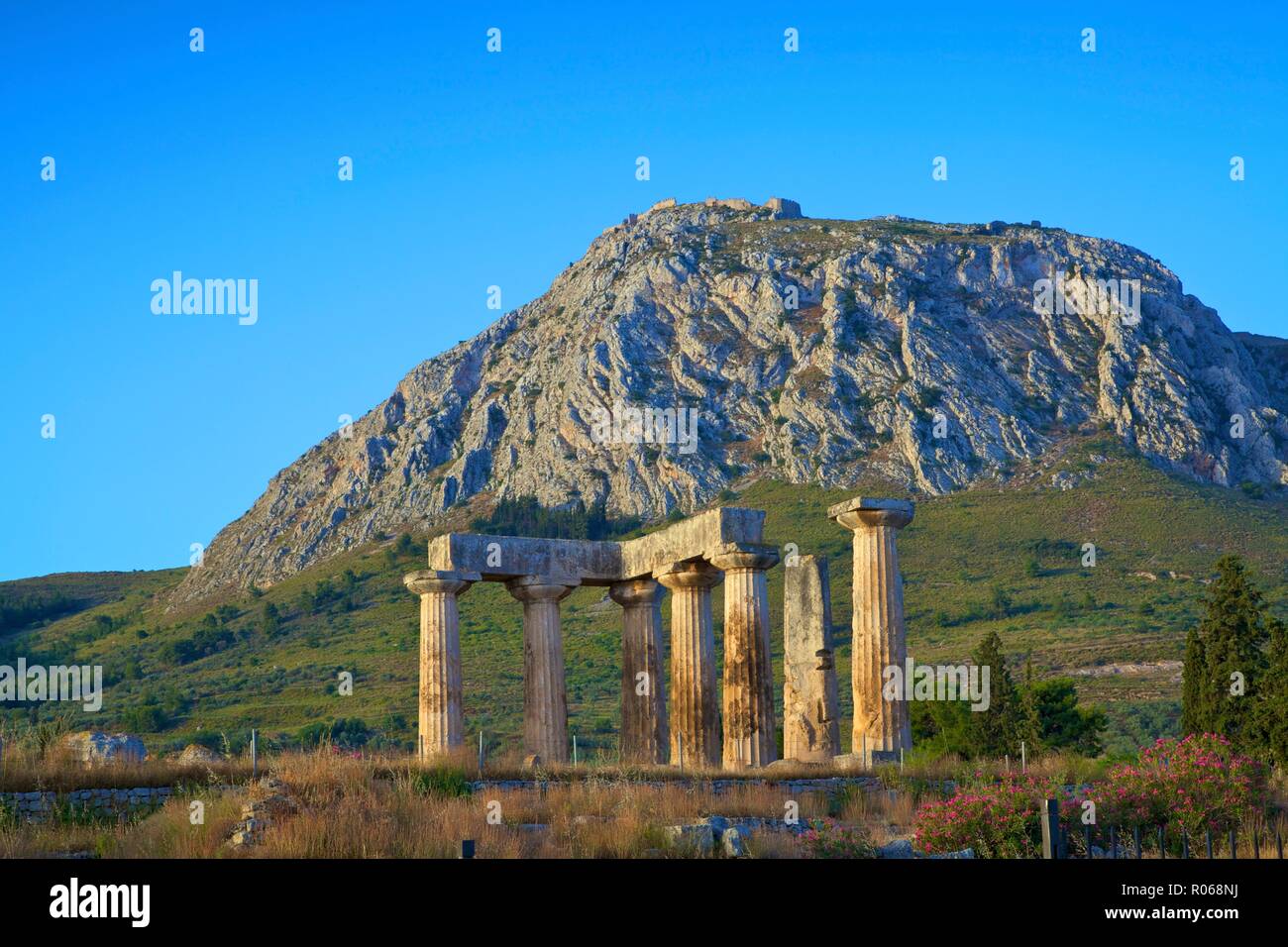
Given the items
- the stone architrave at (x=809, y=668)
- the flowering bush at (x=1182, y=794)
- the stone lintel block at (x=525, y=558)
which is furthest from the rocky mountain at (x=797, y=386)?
the flowering bush at (x=1182, y=794)

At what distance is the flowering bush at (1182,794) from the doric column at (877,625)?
6.52 metres

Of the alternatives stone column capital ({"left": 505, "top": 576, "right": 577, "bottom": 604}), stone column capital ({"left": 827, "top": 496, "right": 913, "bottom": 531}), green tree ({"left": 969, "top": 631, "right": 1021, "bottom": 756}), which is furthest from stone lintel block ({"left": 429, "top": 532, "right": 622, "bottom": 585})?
green tree ({"left": 969, "top": 631, "right": 1021, "bottom": 756})

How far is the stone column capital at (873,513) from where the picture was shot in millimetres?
25984

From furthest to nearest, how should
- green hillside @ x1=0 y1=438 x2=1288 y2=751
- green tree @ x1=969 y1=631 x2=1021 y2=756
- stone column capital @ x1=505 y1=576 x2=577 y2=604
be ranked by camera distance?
green hillside @ x1=0 y1=438 x2=1288 y2=751 → green tree @ x1=969 y1=631 x2=1021 y2=756 → stone column capital @ x1=505 y1=576 x2=577 y2=604

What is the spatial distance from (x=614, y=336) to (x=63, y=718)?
106532 millimetres

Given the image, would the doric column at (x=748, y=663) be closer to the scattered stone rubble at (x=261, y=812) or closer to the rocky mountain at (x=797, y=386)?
the scattered stone rubble at (x=261, y=812)

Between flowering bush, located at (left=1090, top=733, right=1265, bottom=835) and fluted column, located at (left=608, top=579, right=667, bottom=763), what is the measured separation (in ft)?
45.7

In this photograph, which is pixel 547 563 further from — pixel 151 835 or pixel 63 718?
pixel 151 835

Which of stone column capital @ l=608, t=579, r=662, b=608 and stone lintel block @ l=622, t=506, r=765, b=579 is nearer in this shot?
stone lintel block @ l=622, t=506, r=765, b=579

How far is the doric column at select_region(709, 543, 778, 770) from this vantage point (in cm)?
2747

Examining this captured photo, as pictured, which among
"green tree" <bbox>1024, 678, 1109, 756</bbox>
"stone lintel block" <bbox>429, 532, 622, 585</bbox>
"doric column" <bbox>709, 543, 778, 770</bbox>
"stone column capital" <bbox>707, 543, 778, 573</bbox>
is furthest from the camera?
"green tree" <bbox>1024, 678, 1109, 756</bbox>

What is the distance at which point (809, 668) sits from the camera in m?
29.0

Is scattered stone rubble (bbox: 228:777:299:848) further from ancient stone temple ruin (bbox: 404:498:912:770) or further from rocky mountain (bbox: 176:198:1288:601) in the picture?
rocky mountain (bbox: 176:198:1288:601)
